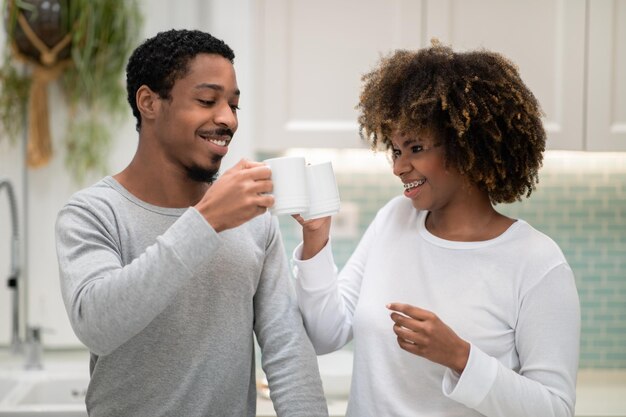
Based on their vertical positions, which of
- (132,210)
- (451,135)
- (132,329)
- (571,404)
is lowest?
(571,404)

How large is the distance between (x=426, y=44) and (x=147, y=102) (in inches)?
44.9

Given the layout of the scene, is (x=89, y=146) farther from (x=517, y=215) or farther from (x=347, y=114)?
(x=517, y=215)

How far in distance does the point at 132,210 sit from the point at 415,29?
4.02 ft

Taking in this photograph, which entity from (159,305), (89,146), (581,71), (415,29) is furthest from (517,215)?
(159,305)

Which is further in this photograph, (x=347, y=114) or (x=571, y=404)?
(x=347, y=114)

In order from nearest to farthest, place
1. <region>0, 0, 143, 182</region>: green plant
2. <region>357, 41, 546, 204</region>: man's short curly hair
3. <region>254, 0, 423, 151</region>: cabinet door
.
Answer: <region>357, 41, 546, 204</region>: man's short curly hair → <region>254, 0, 423, 151</region>: cabinet door → <region>0, 0, 143, 182</region>: green plant

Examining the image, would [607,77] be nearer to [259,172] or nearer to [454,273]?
[454,273]

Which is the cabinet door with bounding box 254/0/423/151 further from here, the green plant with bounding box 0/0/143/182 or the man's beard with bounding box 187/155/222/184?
the man's beard with bounding box 187/155/222/184

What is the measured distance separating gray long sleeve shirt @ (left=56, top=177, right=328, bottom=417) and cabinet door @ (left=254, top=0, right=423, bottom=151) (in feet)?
3.08

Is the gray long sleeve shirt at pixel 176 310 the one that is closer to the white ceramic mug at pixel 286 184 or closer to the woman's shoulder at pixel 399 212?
the white ceramic mug at pixel 286 184

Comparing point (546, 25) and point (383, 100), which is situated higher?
point (546, 25)

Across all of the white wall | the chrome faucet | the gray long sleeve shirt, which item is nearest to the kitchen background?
the white wall

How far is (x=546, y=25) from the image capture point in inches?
89.4

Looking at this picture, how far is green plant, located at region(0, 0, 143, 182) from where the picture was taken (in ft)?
7.93
